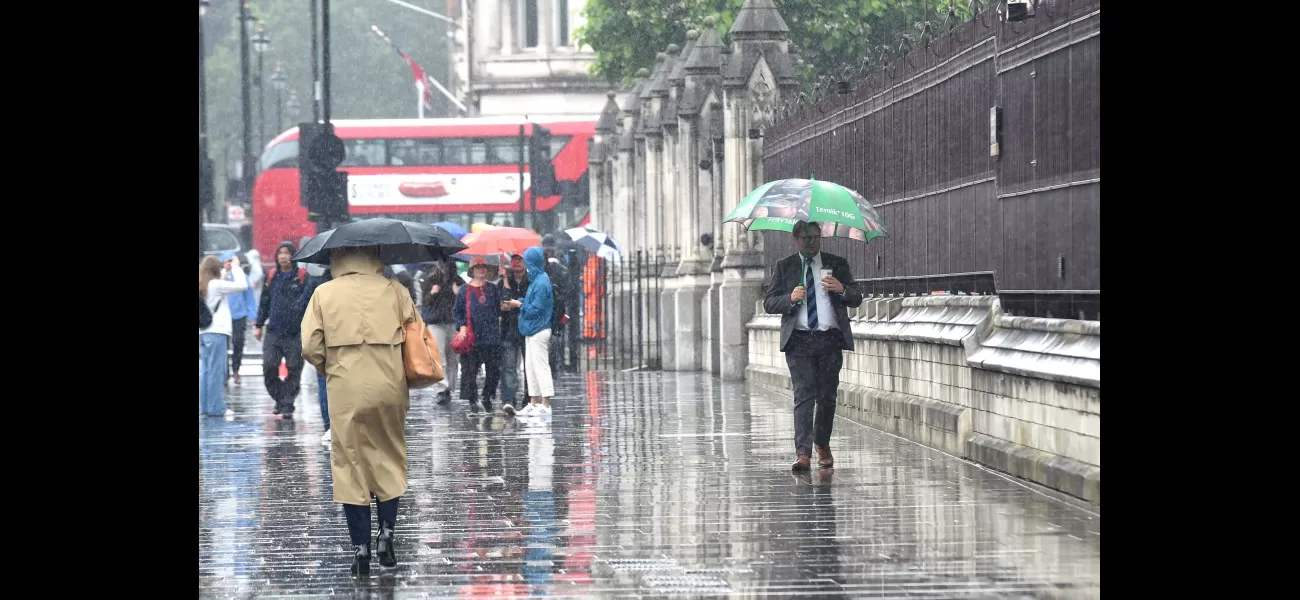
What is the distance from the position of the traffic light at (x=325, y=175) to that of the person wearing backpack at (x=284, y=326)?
2.43 ft

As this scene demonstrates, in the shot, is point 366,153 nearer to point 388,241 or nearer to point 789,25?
point 789,25

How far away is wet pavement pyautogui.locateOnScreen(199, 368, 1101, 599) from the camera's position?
319 inches

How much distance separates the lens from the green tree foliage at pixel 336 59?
8556cm

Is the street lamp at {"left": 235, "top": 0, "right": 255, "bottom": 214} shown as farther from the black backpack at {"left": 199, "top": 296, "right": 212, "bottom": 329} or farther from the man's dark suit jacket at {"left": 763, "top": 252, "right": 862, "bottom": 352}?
the man's dark suit jacket at {"left": 763, "top": 252, "right": 862, "bottom": 352}

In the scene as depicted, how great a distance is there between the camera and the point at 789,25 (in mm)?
35531

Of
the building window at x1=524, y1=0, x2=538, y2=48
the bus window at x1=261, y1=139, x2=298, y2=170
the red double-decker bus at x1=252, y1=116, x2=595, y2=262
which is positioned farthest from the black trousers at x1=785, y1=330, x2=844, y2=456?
the building window at x1=524, y1=0, x2=538, y2=48

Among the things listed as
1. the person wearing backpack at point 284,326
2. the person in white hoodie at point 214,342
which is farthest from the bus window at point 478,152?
the person wearing backpack at point 284,326

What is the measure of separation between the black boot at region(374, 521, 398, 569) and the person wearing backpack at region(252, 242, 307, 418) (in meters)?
8.93

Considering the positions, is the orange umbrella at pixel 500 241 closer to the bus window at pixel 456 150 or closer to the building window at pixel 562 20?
the bus window at pixel 456 150

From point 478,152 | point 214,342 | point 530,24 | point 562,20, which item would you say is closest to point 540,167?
point 214,342

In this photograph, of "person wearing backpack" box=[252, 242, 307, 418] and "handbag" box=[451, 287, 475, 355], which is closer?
"person wearing backpack" box=[252, 242, 307, 418]

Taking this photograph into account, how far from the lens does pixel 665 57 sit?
3106 centimetres
